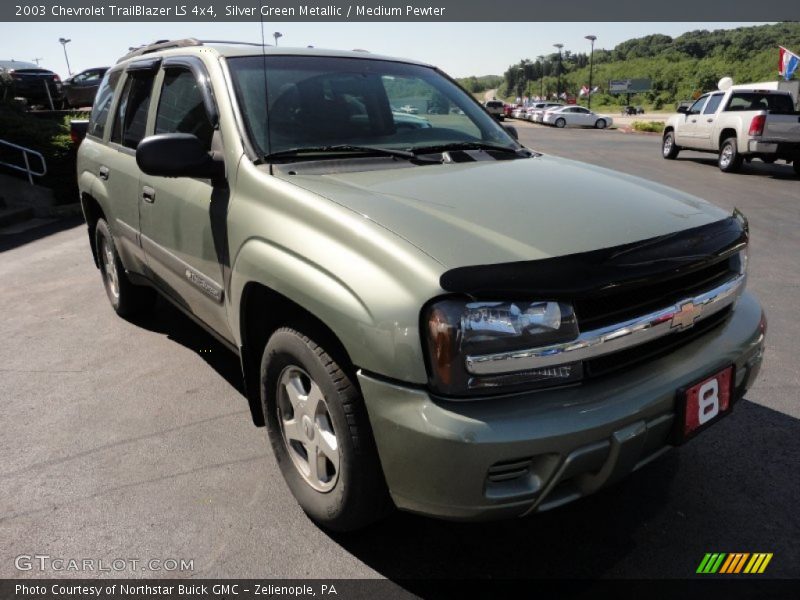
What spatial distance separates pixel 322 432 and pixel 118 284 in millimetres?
2959

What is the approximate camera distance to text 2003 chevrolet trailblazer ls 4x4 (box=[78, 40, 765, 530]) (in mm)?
1739

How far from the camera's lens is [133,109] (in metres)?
3.80

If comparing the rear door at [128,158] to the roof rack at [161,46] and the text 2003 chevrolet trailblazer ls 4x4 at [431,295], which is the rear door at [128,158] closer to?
the roof rack at [161,46]

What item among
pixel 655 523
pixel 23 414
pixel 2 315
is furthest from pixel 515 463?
pixel 2 315

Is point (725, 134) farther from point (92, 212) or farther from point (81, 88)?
point (81, 88)

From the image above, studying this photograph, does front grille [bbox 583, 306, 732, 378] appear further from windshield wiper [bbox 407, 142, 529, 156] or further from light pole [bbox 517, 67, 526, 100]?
light pole [bbox 517, 67, 526, 100]

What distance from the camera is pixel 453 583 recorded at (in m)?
2.15

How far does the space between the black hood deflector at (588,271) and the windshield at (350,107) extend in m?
1.28

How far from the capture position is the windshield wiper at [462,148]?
2.89 meters

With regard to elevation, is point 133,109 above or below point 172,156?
above

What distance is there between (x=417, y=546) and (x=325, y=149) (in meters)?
1.65

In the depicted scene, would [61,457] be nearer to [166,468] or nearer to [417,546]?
[166,468]

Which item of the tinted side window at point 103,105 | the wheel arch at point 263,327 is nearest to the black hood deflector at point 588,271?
the wheel arch at point 263,327

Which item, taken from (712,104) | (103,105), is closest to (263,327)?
(103,105)
